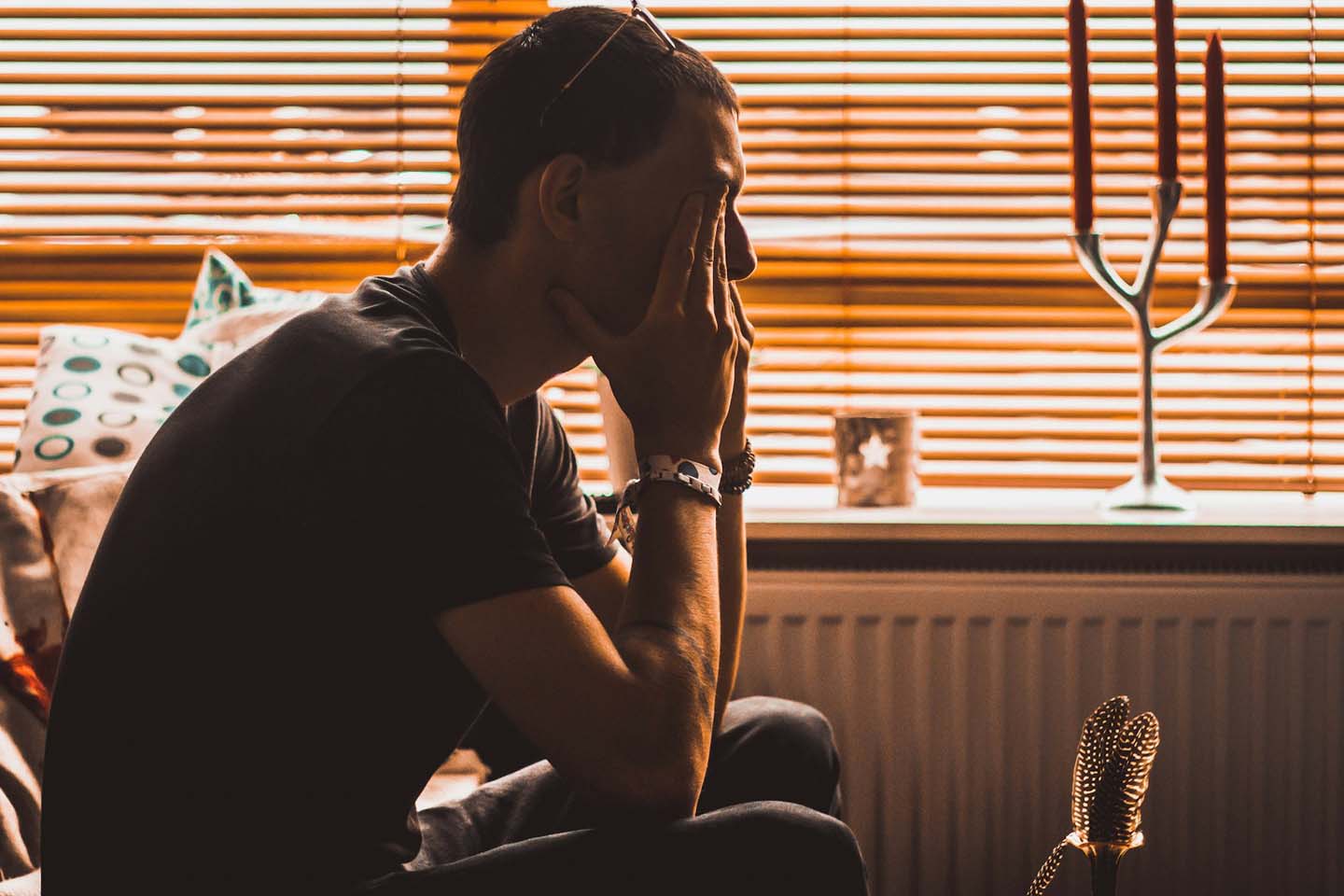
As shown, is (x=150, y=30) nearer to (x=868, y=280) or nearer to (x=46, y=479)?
(x=46, y=479)

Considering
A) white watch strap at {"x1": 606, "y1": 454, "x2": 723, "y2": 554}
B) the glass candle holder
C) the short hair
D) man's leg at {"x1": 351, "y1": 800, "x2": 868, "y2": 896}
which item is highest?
the short hair

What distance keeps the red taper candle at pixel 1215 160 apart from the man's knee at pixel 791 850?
110 cm

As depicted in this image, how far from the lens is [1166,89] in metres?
1.55

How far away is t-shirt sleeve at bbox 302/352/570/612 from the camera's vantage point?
772 mm

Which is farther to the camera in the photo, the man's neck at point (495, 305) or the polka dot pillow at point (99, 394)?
Answer: the polka dot pillow at point (99, 394)

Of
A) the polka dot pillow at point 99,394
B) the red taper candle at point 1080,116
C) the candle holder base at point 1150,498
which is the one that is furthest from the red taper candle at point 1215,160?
the polka dot pillow at point 99,394

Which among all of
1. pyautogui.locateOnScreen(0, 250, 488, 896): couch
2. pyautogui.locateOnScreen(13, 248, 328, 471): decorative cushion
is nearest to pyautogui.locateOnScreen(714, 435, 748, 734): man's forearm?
pyautogui.locateOnScreen(0, 250, 488, 896): couch

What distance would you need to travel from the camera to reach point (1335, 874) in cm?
162

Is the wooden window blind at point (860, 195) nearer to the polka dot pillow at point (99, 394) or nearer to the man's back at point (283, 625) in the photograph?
the polka dot pillow at point (99, 394)

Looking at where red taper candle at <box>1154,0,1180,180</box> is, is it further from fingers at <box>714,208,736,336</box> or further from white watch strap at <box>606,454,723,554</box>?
white watch strap at <box>606,454,723,554</box>

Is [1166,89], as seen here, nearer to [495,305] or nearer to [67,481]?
[495,305]

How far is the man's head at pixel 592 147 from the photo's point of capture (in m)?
0.94

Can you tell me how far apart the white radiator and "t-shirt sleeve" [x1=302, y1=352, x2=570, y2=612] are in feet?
3.05

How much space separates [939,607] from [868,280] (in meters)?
0.51
